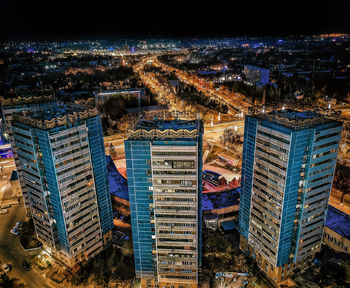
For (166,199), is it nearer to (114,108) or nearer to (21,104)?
(21,104)

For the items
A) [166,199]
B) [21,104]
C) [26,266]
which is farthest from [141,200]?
[21,104]

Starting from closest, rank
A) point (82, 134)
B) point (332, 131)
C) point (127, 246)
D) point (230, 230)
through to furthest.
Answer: point (332, 131), point (82, 134), point (127, 246), point (230, 230)

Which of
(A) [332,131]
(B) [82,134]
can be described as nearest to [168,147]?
(B) [82,134]

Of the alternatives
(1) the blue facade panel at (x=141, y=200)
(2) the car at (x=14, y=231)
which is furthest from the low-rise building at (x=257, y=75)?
(2) the car at (x=14, y=231)

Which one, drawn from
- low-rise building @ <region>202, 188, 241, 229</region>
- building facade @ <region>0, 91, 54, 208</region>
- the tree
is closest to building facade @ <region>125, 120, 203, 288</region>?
low-rise building @ <region>202, 188, 241, 229</region>

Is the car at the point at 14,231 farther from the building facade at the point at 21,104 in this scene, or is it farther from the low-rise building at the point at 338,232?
the low-rise building at the point at 338,232

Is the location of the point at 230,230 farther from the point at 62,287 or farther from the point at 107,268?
the point at 62,287

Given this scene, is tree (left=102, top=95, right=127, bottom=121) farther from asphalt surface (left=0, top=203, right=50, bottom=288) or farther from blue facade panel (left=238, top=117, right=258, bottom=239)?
blue facade panel (left=238, top=117, right=258, bottom=239)
